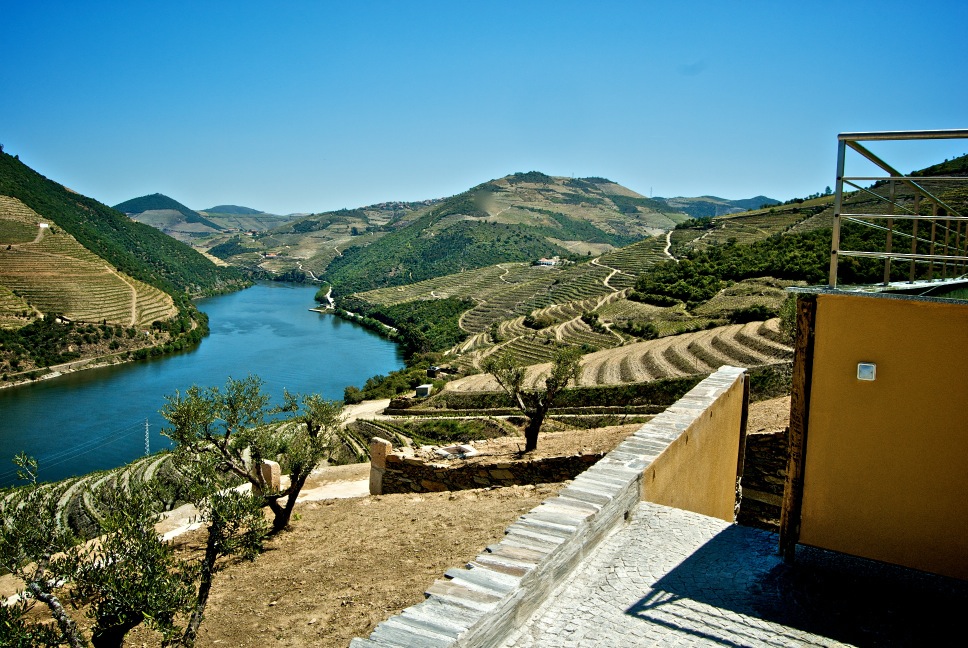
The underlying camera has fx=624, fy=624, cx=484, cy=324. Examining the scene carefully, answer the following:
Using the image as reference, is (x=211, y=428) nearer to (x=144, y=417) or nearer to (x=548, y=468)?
(x=548, y=468)

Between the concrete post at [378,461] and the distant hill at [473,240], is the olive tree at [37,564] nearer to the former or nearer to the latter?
the concrete post at [378,461]

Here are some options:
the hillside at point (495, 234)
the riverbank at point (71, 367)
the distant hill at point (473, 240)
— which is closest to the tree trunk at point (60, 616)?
the riverbank at point (71, 367)

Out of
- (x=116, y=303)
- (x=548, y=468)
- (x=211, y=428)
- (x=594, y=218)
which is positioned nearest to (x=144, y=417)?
(x=116, y=303)

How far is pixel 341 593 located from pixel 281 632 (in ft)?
2.34

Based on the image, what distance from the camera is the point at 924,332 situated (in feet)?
10.5

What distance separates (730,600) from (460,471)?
683 centimetres

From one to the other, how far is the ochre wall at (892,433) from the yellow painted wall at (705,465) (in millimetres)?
1072

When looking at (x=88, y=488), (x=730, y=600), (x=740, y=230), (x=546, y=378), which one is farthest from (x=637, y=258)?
(x=730, y=600)

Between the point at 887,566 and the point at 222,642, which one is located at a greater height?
the point at 887,566

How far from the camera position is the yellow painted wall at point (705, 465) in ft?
14.9

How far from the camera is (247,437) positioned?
916 centimetres

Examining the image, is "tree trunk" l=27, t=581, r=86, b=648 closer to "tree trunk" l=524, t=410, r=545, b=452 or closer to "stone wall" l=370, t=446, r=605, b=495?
"stone wall" l=370, t=446, r=605, b=495

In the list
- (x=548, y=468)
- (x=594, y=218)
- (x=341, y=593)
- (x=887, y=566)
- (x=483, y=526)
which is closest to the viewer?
(x=887, y=566)

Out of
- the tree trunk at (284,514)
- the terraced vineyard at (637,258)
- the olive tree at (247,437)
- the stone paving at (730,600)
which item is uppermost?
the terraced vineyard at (637,258)
